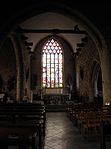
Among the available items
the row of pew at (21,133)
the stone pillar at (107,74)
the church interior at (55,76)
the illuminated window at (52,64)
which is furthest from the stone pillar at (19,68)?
the row of pew at (21,133)

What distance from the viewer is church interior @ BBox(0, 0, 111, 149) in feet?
23.8

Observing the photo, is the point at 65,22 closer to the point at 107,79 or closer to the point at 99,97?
the point at 99,97

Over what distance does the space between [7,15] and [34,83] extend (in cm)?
1475

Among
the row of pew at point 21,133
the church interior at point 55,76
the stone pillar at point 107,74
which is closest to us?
the row of pew at point 21,133

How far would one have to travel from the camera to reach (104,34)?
43.2 ft

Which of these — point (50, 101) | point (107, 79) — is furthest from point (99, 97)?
point (107, 79)

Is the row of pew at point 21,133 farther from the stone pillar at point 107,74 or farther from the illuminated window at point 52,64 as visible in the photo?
the illuminated window at point 52,64

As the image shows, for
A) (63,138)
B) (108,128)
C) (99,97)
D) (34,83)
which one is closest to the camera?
(108,128)

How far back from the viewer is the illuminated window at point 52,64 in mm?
27875

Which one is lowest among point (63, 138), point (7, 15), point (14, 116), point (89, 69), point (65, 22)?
point (63, 138)

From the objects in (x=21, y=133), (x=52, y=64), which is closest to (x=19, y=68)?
(x=52, y=64)

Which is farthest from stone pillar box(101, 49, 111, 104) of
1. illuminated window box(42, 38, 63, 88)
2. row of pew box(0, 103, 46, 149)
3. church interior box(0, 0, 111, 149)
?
illuminated window box(42, 38, 63, 88)

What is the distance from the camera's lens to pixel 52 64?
28.1 m

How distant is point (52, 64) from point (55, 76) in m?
1.48
